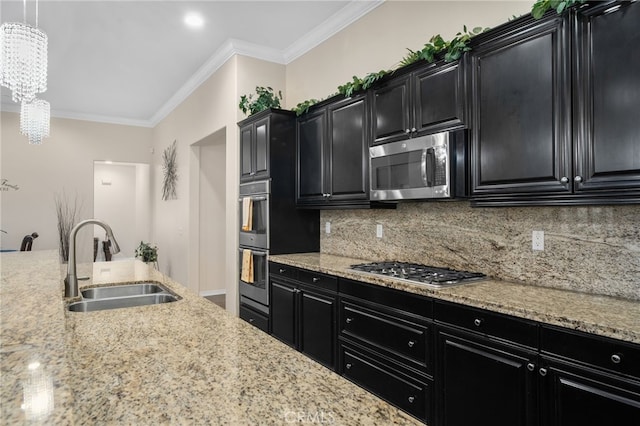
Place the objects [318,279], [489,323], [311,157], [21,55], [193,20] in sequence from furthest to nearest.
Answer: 1. [193,20]
2. [311,157]
3. [318,279]
4. [21,55]
5. [489,323]

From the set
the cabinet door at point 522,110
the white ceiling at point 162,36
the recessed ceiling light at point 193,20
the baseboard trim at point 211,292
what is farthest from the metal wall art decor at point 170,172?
the cabinet door at point 522,110

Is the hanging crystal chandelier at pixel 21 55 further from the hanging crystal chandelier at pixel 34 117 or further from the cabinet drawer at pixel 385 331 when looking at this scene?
the cabinet drawer at pixel 385 331

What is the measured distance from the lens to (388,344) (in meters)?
2.35

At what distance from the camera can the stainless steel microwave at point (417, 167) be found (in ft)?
7.59

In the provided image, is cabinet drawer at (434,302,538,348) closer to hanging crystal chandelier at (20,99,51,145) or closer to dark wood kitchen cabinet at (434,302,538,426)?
dark wood kitchen cabinet at (434,302,538,426)

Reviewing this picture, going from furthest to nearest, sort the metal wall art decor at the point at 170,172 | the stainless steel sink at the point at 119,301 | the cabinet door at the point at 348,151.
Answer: the metal wall art decor at the point at 170,172 → the cabinet door at the point at 348,151 → the stainless steel sink at the point at 119,301

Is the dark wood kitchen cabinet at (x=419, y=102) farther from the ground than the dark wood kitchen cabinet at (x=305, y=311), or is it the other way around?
the dark wood kitchen cabinet at (x=419, y=102)

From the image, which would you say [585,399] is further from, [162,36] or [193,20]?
[162,36]

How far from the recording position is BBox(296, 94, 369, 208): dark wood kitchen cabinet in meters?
3.04

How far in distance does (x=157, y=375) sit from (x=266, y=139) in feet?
9.62

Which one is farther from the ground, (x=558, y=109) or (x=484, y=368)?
(x=558, y=109)

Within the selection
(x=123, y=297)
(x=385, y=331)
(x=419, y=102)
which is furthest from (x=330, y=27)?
(x=123, y=297)

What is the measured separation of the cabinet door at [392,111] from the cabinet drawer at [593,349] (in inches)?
60.3

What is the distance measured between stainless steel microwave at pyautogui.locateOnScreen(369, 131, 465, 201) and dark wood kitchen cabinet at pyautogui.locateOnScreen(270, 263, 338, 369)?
0.79m
